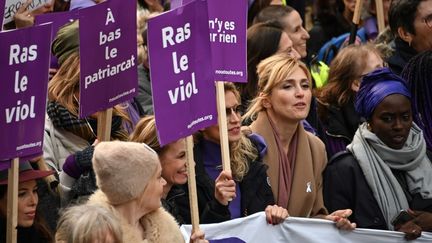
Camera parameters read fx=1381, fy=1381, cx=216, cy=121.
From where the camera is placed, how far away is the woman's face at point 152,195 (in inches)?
266

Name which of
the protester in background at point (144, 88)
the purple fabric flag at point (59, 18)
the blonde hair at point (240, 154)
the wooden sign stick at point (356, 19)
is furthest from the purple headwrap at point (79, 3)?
the blonde hair at point (240, 154)

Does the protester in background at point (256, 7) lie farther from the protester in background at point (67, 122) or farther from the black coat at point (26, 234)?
the black coat at point (26, 234)

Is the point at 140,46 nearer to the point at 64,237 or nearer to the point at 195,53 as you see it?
the point at 195,53

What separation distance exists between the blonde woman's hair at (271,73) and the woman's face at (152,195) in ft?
6.77

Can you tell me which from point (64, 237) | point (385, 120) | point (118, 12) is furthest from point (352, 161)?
point (64, 237)

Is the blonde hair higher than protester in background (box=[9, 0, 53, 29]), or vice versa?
protester in background (box=[9, 0, 53, 29])

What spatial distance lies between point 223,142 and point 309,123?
7.01ft

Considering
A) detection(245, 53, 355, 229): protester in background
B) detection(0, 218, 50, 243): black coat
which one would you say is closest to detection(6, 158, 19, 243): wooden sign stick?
detection(0, 218, 50, 243): black coat

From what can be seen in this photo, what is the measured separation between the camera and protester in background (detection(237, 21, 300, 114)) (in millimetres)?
9633

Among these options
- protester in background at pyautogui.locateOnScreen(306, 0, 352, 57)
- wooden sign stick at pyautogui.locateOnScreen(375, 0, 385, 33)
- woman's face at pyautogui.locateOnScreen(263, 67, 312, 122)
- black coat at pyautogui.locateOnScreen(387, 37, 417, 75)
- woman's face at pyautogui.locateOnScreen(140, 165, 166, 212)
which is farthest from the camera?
protester in background at pyautogui.locateOnScreen(306, 0, 352, 57)

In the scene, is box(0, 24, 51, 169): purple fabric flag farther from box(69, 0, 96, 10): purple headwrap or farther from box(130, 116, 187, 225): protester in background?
box(69, 0, 96, 10): purple headwrap

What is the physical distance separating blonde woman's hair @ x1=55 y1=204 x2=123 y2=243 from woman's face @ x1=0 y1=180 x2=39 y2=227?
2.96 feet

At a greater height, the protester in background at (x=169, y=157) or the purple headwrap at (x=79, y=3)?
the purple headwrap at (x=79, y=3)

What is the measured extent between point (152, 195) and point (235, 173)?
1.33 m
